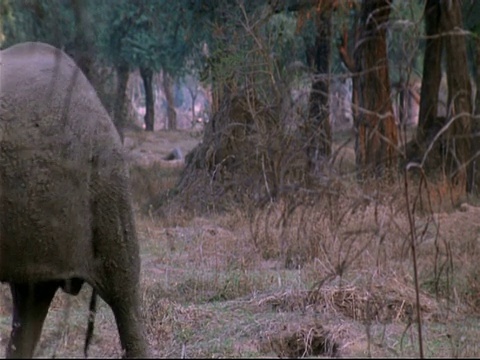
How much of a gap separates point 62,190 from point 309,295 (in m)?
2.70

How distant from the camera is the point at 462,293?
7.82m

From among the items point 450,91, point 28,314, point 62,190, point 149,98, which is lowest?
point 149,98

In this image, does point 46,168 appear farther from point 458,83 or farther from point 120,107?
point 458,83

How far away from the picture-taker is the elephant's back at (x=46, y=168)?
16.3ft

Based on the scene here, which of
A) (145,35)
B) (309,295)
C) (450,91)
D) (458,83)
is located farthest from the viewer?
(145,35)

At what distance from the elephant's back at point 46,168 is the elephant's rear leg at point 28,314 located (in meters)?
0.69

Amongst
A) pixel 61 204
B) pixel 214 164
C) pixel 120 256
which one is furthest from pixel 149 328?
pixel 214 164

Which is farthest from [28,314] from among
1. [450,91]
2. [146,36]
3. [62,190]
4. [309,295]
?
[146,36]

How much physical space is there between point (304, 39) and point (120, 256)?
1989cm

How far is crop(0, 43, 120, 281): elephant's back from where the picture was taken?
4.97 metres

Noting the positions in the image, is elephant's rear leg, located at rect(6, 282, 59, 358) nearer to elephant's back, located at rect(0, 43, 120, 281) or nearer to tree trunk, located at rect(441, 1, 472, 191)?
elephant's back, located at rect(0, 43, 120, 281)

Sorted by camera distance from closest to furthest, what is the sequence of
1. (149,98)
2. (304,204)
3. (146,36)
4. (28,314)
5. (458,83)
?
(28,314) → (304,204) → (458,83) → (146,36) → (149,98)

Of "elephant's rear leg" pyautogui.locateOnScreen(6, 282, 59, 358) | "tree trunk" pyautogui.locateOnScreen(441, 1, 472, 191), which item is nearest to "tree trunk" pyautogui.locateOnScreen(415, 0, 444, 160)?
"tree trunk" pyautogui.locateOnScreen(441, 1, 472, 191)

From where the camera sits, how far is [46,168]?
5.04m
